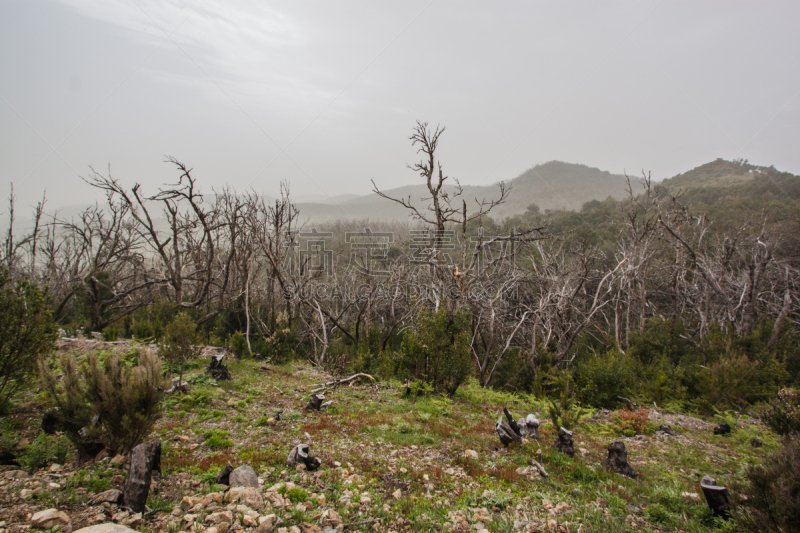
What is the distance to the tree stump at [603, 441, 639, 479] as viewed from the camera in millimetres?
4324

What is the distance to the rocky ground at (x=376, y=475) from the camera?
297cm

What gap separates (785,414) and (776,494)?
375 centimetres

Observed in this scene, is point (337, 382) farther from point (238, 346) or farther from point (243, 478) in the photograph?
point (243, 478)

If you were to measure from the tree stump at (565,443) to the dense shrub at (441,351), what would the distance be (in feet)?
10.0

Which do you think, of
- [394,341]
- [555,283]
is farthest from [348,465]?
[555,283]

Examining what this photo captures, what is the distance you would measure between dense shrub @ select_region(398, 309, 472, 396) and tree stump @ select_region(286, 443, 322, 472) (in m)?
4.34

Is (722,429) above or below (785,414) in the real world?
below

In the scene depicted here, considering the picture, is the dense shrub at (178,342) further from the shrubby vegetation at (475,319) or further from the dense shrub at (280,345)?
the dense shrub at (280,345)

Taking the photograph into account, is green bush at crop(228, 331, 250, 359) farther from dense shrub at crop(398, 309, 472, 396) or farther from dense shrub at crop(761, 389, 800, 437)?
dense shrub at crop(761, 389, 800, 437)

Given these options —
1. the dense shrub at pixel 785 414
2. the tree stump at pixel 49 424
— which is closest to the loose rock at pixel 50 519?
the tree stump at pixel 49 424

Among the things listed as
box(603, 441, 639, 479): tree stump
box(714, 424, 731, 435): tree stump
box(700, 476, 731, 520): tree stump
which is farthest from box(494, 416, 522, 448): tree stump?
box(714, 424, 731, 435): tree stump

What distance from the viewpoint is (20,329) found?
419 cm

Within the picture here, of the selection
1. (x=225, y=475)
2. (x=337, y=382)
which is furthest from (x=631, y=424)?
(x=225, y=475)

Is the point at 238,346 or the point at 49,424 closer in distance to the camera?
the point at 49,424
